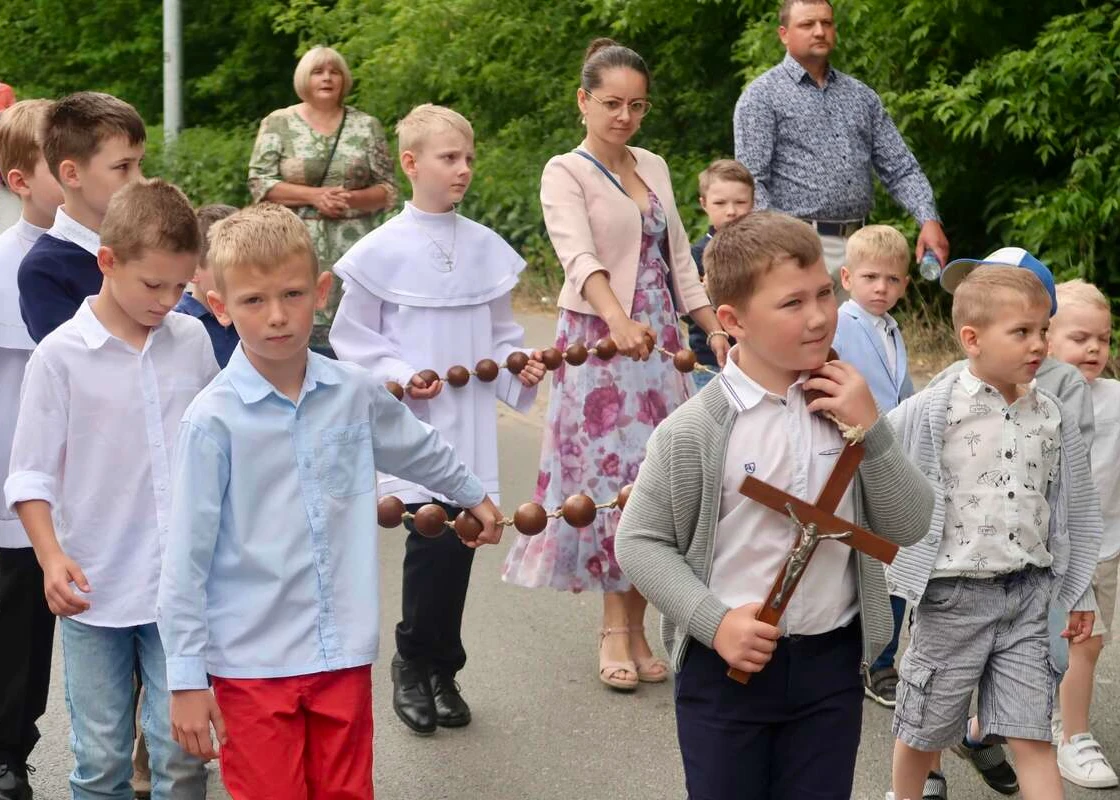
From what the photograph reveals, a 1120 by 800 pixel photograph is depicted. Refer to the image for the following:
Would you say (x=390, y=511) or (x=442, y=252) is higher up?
(x=442, y=252)

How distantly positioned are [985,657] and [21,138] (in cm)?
316

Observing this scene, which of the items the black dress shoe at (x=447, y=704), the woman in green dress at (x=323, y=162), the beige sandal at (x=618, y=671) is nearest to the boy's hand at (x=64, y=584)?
the black dress shoe at (x=447, y=704)

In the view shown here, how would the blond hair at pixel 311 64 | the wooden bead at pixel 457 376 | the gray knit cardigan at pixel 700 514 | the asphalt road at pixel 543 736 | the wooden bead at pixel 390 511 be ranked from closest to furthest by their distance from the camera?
the gray knit cardigan at pixel 700 514
the wooden bead at pixel 390 511
the asphalt road at pixel 543 736
the wooden bead at pixel 457 376
the blond hair at pixel 311 64

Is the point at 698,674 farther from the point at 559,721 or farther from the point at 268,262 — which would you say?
the point at 559,721

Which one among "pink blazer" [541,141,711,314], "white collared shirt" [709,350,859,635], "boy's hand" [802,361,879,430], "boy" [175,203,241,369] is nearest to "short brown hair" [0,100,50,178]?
"boy" [175,203,241,369]

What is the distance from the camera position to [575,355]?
589cm

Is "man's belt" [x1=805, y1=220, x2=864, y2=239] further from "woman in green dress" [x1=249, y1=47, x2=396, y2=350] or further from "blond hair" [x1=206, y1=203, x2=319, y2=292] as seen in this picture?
"blond hair" [x1=206, y1=203, x2=319, y2=292]

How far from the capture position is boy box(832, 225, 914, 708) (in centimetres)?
569

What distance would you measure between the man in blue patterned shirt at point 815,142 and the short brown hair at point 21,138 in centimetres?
320

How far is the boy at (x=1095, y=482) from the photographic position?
4988 millimetres

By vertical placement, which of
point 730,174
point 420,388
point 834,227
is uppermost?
point 730,174

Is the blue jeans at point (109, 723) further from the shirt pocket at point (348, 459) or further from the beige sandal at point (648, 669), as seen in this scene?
the beige sandal at point (648, 669)

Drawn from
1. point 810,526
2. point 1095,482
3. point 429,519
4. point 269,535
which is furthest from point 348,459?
point 1095,482

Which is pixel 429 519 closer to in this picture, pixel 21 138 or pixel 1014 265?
pixel 1014 265
